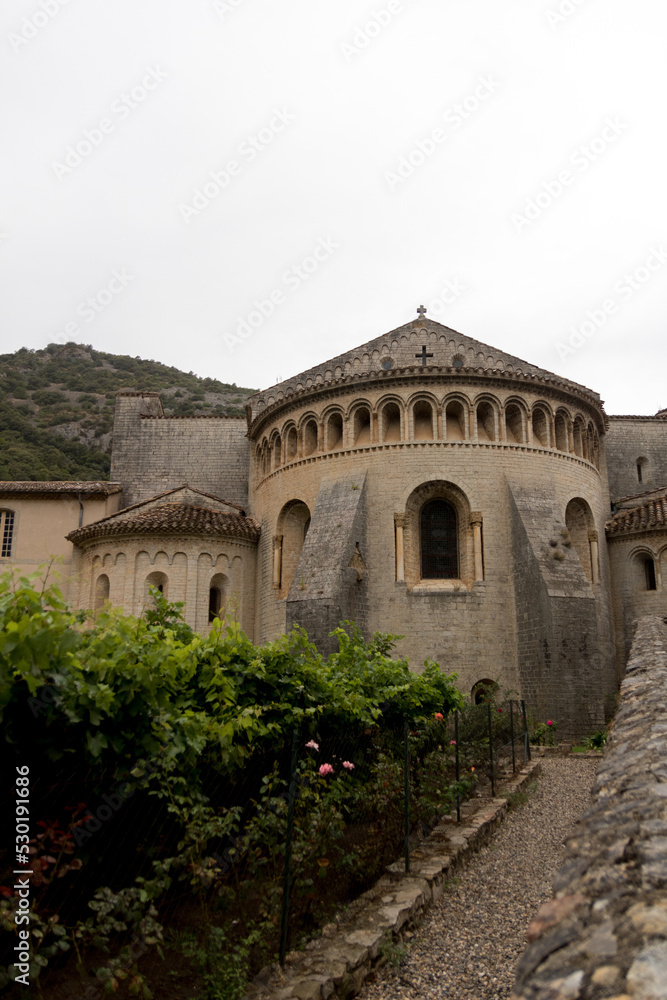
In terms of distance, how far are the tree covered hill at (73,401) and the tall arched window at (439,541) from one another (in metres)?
23.8

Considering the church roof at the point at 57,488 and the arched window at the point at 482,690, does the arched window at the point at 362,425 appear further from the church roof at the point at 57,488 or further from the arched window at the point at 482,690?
the church roof at the point at 57,488

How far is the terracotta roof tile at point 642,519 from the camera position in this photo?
22484mm

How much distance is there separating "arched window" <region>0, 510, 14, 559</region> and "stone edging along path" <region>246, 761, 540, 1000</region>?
20782mm

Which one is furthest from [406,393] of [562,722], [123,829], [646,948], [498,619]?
[646,948]

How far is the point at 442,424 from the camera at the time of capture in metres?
21.2

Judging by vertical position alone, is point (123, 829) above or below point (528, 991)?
below

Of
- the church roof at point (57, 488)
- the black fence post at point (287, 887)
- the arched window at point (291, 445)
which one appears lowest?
the black fence post at point (287, 887)

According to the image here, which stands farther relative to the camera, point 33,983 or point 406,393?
point 406,393

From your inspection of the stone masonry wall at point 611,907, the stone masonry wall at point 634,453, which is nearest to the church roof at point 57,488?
the stone masonry wall at point 634,453

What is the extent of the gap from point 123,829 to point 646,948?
4351 mm

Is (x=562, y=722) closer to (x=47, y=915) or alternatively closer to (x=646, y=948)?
(x=47, y=915)

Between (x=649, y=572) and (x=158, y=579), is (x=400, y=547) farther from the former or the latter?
(x=649, y=572)

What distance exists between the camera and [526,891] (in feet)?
24.4

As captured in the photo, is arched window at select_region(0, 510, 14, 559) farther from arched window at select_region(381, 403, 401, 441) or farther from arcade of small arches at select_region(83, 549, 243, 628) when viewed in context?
arched window at select_region(381, 403, 401, 441)
